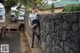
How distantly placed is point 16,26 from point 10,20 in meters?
5.21

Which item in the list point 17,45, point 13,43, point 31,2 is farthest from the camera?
point 31,2

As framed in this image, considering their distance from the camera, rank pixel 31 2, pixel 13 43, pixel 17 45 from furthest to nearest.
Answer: pixel 31 2 < pixel 13 43 < pixel 17 45

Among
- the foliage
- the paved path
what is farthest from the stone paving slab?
the foliage

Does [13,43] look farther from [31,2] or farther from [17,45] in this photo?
[31,2]

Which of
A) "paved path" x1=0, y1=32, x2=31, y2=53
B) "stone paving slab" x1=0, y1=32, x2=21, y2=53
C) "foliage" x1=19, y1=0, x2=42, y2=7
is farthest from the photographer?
"foliage" x1=19, y1=0, x2=42, y2=7

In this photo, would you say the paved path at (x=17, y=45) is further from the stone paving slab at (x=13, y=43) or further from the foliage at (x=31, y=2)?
the foliage at (x=31, y=2)

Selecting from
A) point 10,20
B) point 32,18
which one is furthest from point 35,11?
point 10,20

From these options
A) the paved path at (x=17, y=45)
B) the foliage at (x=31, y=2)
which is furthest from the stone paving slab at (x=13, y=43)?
the foliage at (x=31, y=2)

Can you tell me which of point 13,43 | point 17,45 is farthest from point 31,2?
point 17,45

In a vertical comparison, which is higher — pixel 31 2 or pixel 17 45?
pixel 31 2

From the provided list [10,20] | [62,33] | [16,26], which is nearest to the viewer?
[62,33]

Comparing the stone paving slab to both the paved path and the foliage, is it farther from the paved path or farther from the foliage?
the foliage

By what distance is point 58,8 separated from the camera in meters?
18.8

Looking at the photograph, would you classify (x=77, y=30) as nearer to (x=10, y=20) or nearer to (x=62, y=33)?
(x=62, y=33)
